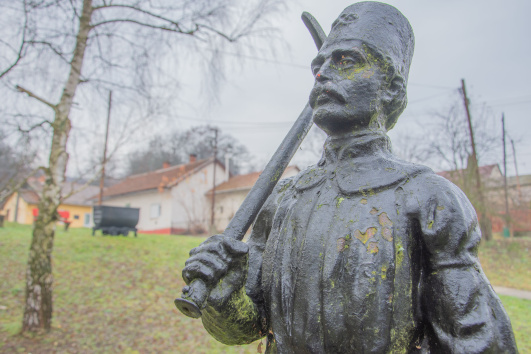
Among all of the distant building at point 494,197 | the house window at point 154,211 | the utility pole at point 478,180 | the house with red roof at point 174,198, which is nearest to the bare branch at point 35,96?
the distant building at point 494,197

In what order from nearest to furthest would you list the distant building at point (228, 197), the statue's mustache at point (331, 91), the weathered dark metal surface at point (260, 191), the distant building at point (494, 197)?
the weathered dark metal surface at point (260, 191) < the statue's mustache at point (331, 91) < the distant building at point (494, 197) < the distant building at point (228, 197)

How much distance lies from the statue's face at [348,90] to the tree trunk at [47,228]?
23.6 ft

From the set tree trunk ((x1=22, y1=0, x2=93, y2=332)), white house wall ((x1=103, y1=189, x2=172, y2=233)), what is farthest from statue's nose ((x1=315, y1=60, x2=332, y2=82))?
white house wall ((x1=103, y1=189, x2=172, y2=233))

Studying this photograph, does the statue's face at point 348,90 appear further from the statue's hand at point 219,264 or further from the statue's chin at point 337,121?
the statue's hand at point 219,264

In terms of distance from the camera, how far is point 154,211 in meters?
30.0

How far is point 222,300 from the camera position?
5.61ft

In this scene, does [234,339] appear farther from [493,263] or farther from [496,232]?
[496,232]

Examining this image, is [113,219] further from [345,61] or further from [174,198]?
[345,61]

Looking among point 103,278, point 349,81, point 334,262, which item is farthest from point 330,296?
point 103,278

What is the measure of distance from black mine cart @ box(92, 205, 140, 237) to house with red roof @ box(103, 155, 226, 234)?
1001 centimetres

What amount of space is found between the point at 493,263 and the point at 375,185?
16403mm

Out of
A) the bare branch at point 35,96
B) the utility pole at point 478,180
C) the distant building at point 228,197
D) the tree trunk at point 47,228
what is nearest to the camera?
the tree trunk at point 47,228

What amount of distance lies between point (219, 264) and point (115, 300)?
8755 millimetres

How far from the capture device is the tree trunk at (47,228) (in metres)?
7.51
